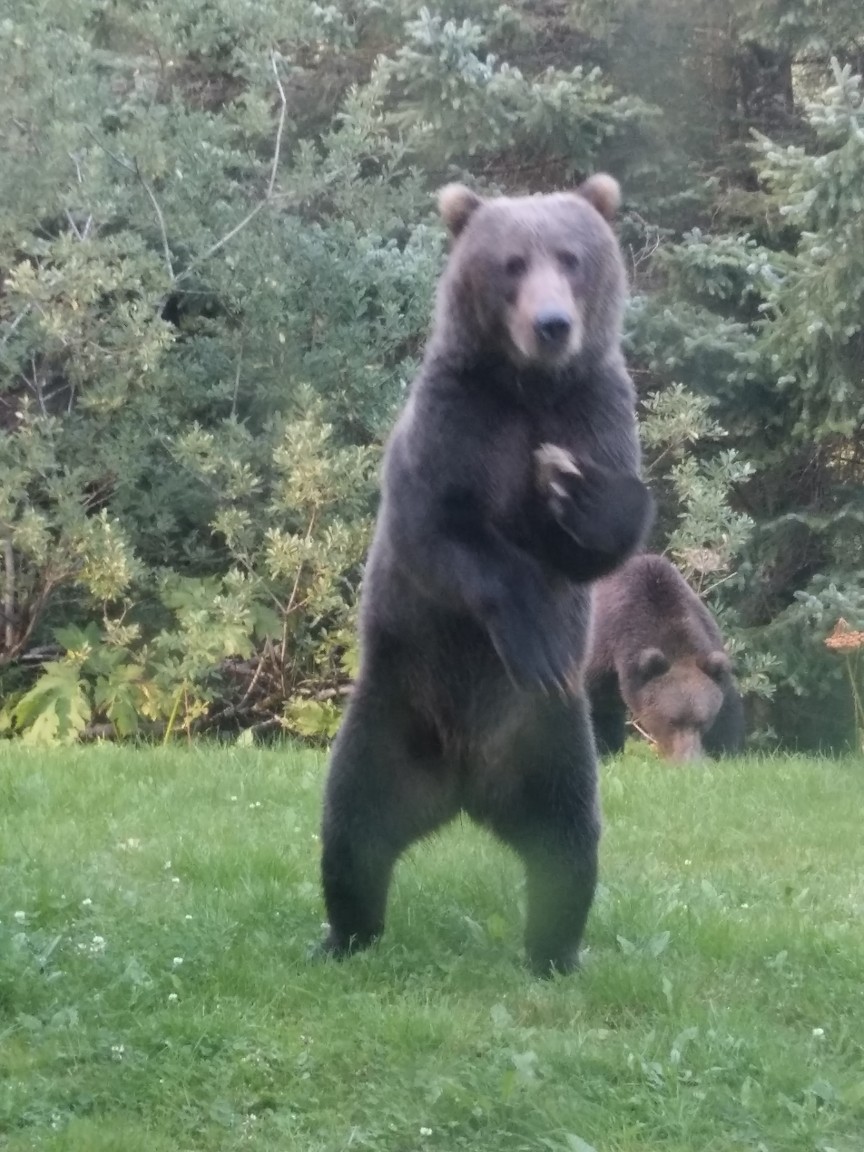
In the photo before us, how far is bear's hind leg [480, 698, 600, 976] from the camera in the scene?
4.23 m

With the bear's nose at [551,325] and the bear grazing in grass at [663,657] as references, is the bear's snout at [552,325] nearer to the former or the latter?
the bear's nose at [551,325]

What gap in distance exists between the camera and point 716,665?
363 inches

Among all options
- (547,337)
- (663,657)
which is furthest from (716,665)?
(547,337)

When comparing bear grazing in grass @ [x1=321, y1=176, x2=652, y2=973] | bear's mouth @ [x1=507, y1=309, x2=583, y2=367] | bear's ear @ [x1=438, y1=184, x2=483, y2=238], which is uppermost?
bear's ear @ [x1=438, y1=184, x2=483, y2=238]

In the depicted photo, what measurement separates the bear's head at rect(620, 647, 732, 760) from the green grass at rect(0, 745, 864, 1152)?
3.23 metres

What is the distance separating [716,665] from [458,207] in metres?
5.28

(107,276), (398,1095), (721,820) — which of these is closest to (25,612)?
(107,276)

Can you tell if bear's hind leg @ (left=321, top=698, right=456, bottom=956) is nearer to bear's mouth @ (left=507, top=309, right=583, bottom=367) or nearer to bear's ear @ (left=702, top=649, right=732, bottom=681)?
bear's mouth @ (left=507, top=309, right=583, bottom=367)

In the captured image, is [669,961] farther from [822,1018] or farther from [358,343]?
[358,343]

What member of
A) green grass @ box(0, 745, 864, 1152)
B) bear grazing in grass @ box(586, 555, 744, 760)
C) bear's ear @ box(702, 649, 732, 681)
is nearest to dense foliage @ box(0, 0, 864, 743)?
bear grazing in grass @ box(586, 555, 744, 760)

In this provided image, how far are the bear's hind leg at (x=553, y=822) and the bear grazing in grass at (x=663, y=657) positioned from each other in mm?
4865

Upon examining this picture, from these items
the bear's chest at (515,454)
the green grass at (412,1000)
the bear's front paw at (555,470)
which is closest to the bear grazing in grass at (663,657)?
the green grass at (412,1000)

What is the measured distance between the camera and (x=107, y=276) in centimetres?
823

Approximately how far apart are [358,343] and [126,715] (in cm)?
256
